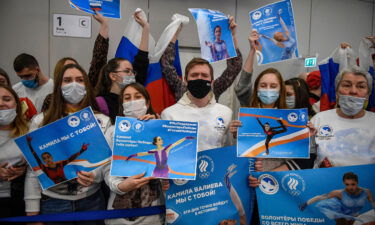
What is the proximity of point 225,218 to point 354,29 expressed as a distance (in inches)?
210

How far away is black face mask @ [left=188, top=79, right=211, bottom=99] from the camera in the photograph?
2.38 metres

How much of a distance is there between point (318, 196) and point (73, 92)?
1869 millimetres

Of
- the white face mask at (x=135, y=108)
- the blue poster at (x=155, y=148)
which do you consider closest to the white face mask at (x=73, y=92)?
the white face mask at (x=135, y=108)

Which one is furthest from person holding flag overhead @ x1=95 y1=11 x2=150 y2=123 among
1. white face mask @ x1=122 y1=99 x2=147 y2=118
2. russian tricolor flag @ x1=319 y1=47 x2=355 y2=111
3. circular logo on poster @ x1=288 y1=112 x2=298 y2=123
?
russian tricolor flag @ x1=319 y1=47 x2=355 y2=111

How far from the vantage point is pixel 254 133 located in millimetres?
2213

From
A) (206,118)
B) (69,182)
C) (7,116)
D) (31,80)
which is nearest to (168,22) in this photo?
(31,80)

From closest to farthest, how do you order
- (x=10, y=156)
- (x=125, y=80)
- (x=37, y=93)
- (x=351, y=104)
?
1. (x=10, y=156)
2. (x=351, y=104)
3. (x=125, y=80)
4. (x=37, y=93)

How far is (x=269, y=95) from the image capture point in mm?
2379

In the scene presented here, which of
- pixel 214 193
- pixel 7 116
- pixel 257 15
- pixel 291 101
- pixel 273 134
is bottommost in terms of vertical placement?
pixel 214 193

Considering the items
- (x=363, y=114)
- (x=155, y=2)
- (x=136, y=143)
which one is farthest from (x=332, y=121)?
(x=155, y=2)

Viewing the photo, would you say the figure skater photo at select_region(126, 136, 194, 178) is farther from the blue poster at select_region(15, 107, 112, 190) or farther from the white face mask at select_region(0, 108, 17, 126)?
the white face mask at select_region(0, 108, 17, 126)

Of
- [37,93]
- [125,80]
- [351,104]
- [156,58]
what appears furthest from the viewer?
[156,58]

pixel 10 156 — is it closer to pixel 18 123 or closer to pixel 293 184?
pixel 18 123

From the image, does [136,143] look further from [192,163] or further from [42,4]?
[42,4]
